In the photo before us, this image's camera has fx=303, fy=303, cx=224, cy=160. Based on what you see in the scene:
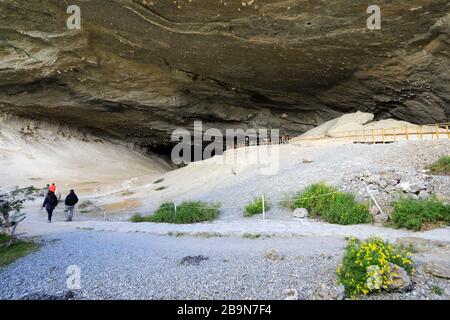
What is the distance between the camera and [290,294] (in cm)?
514

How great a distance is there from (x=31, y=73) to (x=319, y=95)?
80.7 ft

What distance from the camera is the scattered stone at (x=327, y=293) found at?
4.94m

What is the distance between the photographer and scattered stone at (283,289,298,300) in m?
5.03

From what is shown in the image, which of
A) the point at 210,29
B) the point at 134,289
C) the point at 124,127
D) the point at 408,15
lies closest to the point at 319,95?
the point at 408,15

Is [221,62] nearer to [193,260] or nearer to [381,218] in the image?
[381,218]

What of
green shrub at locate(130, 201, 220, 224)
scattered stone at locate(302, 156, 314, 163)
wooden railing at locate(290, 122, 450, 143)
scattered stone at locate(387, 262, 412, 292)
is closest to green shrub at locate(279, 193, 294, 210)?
green shrub at locate(130, 201, 220, 224)

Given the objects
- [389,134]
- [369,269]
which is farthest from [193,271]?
[389,134]

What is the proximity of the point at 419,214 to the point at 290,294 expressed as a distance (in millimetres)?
6732

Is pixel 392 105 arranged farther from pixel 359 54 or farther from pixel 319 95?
pixel 359 54

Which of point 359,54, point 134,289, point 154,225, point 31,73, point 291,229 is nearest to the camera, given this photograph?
point 134,289

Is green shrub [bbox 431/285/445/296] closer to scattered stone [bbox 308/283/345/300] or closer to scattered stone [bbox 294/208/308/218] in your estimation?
scattered stone [bbox 308/283/345/300]

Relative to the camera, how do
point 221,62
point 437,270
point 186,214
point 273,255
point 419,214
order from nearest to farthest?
point 437,270
point 273,255
point 419,214
point 186,214
point 221,62

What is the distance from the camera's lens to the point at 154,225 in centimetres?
1238

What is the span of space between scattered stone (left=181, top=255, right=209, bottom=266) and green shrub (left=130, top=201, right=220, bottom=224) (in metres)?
5.35
